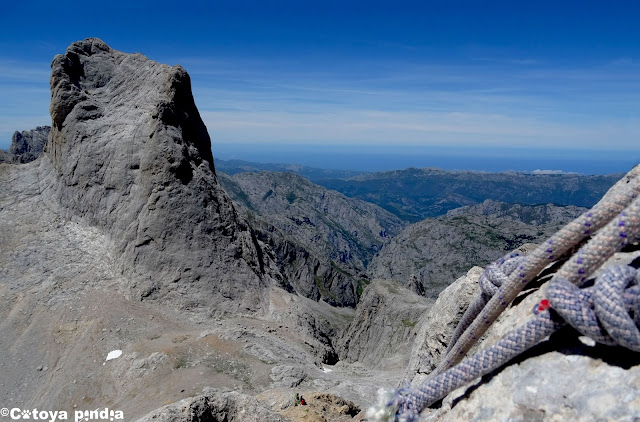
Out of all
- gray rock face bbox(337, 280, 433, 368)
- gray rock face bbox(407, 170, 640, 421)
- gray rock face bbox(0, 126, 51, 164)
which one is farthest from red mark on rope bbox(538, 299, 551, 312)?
gray rock face bbox(0, 126, 51, 164)

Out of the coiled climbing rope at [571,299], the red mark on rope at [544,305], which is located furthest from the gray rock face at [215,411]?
the red mark on rope at [544,305]

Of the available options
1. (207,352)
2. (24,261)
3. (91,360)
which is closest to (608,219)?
(207,352)

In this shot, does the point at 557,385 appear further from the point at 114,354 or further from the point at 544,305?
the point at 114,354

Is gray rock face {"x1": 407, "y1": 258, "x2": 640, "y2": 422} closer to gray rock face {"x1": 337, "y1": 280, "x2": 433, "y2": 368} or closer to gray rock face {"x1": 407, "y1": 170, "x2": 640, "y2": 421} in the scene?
gray rock face {"x1": 407, "y1": 170, "x2": 640, "y2": 421}

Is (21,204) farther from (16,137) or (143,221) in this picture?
(16,137)

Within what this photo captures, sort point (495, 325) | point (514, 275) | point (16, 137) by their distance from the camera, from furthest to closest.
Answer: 1. point (16, 137)
2. point (495, 325)
3. point (514, 275)

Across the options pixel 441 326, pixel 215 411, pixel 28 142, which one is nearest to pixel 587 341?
pixel 441 326
